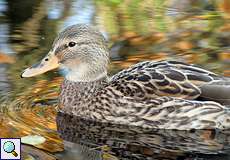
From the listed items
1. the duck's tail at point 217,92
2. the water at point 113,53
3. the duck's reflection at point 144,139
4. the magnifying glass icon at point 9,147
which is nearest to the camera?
the magnifying glass icon at point 9,147

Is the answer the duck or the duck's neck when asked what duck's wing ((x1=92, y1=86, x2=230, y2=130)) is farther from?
the duck's neck

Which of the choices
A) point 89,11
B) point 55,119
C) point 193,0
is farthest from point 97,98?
point 193,0

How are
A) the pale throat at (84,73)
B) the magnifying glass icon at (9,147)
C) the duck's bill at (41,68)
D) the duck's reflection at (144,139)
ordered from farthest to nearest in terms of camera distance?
the pale throat at (84,73) < the duck's bill at (41,68) < the duck's reflection at (144,139) < the magnifying glass icon at (9,147)

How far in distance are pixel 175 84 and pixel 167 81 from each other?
83 millimetres

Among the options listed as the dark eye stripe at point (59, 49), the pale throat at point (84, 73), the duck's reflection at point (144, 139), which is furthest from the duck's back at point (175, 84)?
the dark eye stripe at point (59, 49)

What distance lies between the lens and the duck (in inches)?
301

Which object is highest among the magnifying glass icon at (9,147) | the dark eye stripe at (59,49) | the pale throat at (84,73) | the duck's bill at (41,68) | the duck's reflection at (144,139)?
the dark eye stripe at (59,49)

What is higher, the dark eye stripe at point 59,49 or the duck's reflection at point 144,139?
the dark eye stripe at point 59,49

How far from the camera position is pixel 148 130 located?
301 inches

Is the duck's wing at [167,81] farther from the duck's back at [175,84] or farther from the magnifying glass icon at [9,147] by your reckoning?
the magnifying glass icon at [9,147]

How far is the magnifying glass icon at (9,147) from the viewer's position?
655cm

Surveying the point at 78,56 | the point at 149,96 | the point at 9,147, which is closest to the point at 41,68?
the point at 78,56

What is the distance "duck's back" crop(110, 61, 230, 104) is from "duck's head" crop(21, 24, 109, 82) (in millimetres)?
539

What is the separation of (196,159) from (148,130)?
0.95 meters
